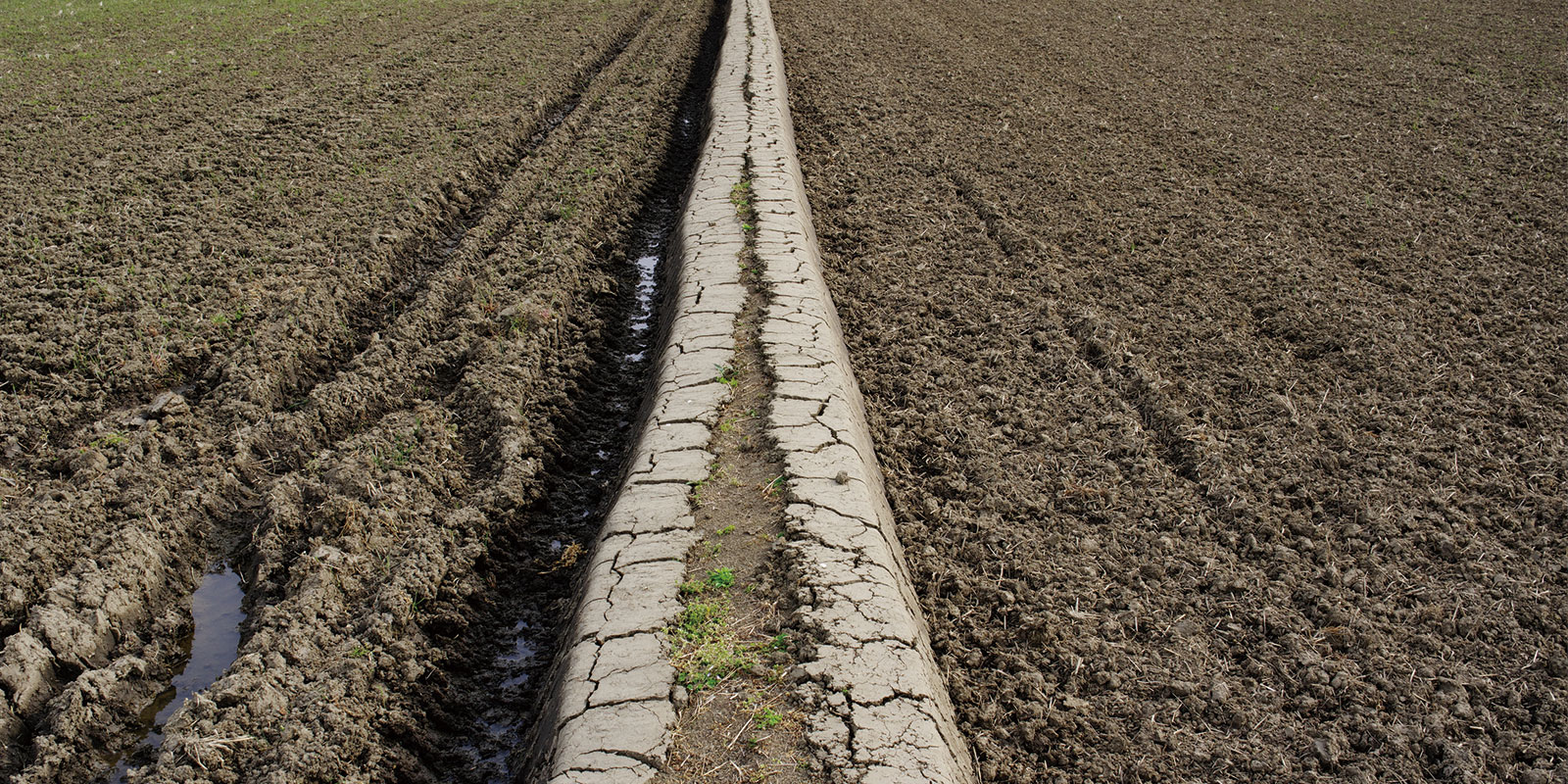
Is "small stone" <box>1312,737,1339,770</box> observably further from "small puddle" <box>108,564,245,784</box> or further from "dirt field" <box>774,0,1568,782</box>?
"small puddle" <box>108,564,245,784</box>

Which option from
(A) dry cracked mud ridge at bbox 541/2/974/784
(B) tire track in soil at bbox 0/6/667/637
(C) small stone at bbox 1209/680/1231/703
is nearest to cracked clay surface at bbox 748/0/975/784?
(A) dry cracked mud ridge at bbox 541/2/974/784

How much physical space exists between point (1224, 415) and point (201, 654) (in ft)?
13.3

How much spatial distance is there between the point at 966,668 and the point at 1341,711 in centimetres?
107

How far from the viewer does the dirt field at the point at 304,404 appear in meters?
2.65

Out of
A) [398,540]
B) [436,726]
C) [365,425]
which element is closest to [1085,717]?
[436,726]

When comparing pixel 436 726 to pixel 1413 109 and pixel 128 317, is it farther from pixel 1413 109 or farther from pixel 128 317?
pixel 1413 109

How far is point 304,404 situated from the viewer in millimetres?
4070

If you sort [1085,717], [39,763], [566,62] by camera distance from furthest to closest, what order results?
[566,62]
[1085,717]
[39,763]

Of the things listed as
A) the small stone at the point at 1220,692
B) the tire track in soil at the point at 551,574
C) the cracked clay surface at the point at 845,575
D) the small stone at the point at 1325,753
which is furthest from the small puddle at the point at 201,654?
the small stone at the point at 1325,753

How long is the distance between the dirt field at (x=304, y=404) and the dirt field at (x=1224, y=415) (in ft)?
5.13

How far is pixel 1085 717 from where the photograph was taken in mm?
2578

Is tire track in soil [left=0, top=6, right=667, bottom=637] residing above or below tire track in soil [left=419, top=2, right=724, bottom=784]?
above

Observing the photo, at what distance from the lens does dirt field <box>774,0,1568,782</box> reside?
8.48ft

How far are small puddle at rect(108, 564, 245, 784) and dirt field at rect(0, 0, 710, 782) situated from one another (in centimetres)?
3
